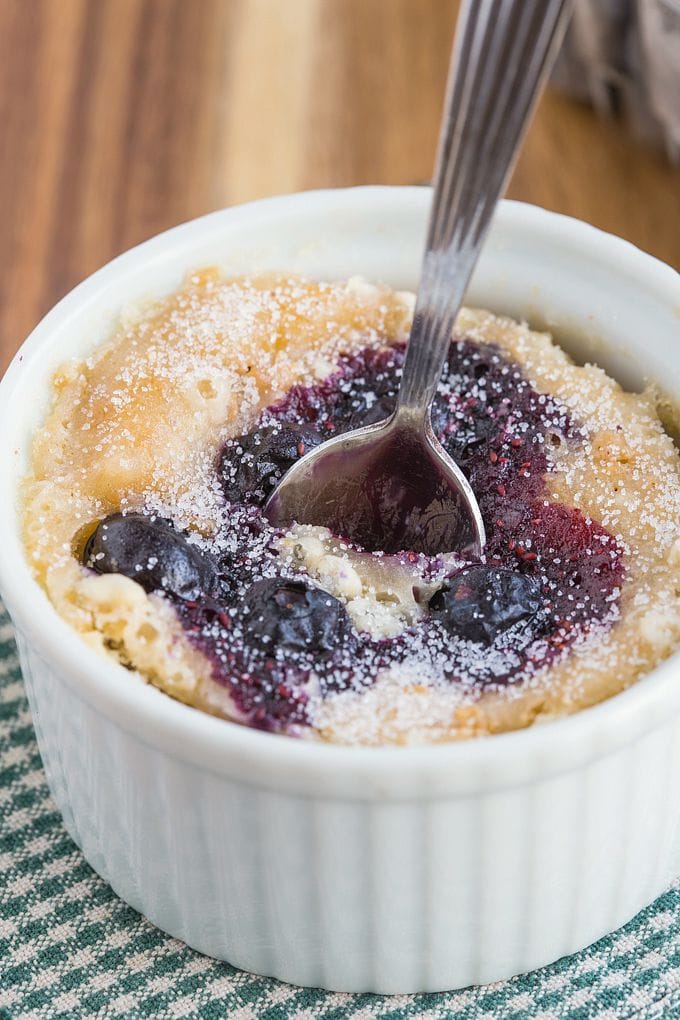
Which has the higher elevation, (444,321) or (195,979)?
(444,321)

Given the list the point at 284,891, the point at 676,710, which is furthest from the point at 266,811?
the point at 676,710

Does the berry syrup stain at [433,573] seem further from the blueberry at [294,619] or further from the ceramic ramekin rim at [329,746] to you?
the ceramic ramekin rim at [329,746]

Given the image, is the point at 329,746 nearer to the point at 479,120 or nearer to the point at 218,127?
the point at 479,120

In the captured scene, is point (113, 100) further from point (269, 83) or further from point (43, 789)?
point (43, 789)

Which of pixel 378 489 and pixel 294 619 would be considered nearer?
pixel 294 619

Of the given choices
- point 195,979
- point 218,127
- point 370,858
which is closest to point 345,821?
point 370,858

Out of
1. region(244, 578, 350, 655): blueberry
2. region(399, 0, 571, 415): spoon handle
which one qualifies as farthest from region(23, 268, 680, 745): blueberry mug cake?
region(399, 0, 571, 415): spoon handle

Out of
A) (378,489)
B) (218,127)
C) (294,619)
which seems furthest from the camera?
(218,127)
